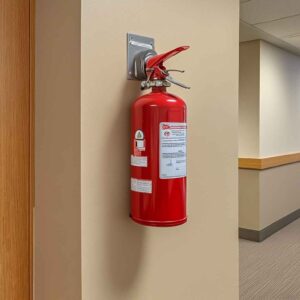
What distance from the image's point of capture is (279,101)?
4.39 m

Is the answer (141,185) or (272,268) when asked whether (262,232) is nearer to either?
(272,268)

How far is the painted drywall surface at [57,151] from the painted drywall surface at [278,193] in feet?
10.7

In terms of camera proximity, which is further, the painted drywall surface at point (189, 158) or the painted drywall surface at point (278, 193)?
the painted drywall surface at point (278, 193)

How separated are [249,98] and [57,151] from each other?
134 inches

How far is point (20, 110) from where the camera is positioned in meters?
1.12

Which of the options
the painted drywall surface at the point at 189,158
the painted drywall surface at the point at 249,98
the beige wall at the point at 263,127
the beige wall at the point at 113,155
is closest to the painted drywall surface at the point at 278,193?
the beige wall at the point at 263,127

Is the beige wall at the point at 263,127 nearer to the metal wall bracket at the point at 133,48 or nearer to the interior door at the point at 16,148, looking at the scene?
the metal wall bracket at the point at 133,48

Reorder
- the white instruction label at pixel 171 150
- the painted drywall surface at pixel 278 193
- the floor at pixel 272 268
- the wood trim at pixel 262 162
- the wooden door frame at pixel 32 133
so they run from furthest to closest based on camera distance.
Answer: the painted drywall surface at pixel 278 193
the wood trim at pixel 262 162
the floor at pixel 272 268
the wooden door frame at pixel 32 133
the white instruction label at pixel 171 150

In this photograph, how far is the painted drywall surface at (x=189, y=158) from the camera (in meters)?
1.01

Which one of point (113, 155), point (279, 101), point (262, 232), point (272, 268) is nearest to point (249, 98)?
point (279, 101)

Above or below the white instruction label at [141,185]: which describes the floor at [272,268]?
below

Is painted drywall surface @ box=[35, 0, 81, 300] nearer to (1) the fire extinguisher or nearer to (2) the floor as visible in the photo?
(1) the fire extinguisher

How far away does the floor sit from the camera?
277 cm

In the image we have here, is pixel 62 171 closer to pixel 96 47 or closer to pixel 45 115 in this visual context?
pixel 45 115
